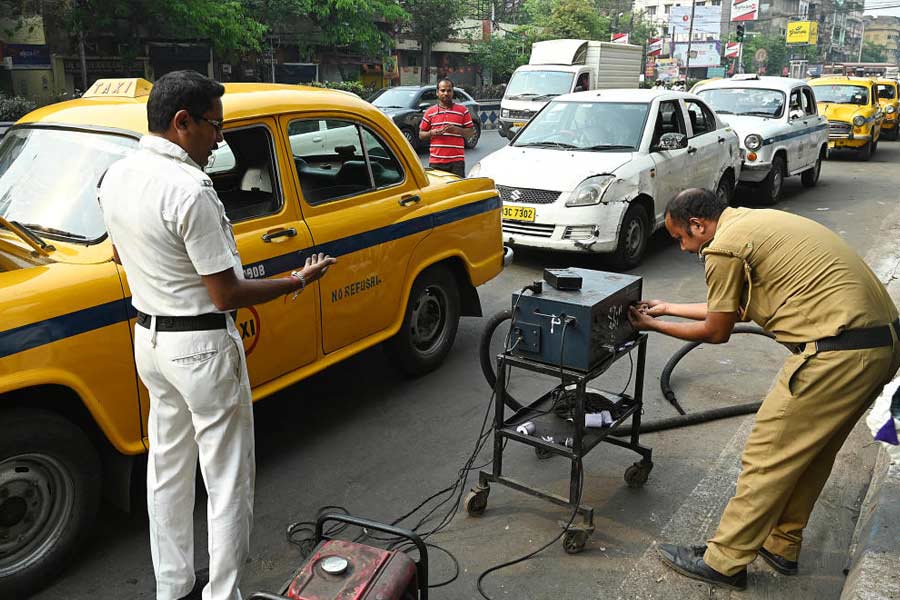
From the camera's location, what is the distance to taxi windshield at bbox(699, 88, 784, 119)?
42.0ft

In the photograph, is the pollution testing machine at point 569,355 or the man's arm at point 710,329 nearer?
the man's arm at point 710,329

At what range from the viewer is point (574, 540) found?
3.54 m

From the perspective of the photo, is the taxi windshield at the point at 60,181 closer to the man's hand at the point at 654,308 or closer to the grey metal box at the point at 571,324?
the grey metal box at the point at 571,324

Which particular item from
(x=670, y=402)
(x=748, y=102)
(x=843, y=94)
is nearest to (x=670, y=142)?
(x=670, y=402)

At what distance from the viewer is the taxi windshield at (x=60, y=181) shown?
11.8 feet

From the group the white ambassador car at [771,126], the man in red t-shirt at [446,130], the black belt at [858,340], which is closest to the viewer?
the black belt at [858,340]

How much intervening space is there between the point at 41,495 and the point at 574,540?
2.31 metres

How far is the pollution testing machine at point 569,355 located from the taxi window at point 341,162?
1.51m

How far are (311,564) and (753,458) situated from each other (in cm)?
184

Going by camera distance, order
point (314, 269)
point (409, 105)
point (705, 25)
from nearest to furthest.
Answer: point (314, 269), point (409, 105), point (705, 25)

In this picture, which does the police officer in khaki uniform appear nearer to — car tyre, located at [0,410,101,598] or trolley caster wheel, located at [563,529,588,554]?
trolley caster wheel, located at [563,529,588,554]

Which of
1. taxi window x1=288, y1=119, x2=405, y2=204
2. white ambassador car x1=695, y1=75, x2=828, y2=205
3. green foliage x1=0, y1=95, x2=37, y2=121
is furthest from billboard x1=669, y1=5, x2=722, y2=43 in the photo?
taxi window x1=288, y1=119, x2=405, y2=204

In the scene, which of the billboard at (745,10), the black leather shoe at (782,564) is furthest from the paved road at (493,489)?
the billboard at (745,10)

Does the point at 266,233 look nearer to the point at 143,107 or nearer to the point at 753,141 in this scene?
the point at 143,107
